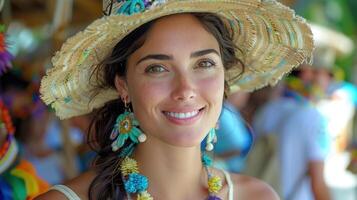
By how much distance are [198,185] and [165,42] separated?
0.51m

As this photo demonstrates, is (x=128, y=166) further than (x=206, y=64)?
Yes

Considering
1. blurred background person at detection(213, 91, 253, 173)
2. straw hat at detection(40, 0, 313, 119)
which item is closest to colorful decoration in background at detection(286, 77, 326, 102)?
blurred background person at detection(213, 91, 253, 173)

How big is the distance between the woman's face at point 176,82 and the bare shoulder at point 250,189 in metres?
0.35

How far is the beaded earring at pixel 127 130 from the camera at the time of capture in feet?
6.26

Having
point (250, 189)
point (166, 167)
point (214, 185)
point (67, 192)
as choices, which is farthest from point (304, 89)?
point (67, 192)

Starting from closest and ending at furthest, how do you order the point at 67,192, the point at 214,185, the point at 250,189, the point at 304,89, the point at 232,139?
1. the point at 67,192
2. the point at 214,185
3. the point at 250,189
4. the point at 232,139
5. the point at 304,89

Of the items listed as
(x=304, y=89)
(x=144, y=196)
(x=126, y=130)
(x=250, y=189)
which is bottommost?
(x=304, y=89)

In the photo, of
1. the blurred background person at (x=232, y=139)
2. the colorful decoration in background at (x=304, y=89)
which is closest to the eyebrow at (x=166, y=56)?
the blurred background person at (x=232, y=139)

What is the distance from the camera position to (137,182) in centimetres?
188

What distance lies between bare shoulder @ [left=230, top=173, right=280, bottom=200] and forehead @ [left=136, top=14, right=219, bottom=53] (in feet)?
1.76

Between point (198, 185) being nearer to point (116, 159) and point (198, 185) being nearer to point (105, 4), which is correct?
point (116, 159)

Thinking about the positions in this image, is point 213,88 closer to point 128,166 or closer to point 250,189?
point 128,166

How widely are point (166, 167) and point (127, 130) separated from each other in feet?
0.55

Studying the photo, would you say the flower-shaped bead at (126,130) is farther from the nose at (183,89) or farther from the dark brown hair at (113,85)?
the nose at (183,89)
